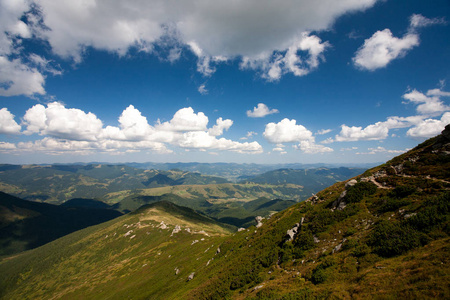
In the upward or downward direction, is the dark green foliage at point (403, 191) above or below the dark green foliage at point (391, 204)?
above

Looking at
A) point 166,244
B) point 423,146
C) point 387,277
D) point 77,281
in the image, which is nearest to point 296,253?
point 387,277

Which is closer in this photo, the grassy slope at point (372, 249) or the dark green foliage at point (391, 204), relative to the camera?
the grassy slope at point (372, 249)

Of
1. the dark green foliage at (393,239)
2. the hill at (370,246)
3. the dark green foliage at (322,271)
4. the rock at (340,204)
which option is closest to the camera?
the hill at (370,246)

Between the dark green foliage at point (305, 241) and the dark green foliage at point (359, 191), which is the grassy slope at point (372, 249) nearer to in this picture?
the dark green foliage at point (305, 241)

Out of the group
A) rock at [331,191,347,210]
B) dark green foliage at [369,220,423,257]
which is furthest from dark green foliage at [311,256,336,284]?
rock at [331,191,347,210]

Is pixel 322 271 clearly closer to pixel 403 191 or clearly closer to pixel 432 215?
pixel 432 215

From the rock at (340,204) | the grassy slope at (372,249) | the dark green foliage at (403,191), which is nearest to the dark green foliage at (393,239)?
the grassy slope at (372,249)

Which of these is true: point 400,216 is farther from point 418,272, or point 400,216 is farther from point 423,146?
point 423,146

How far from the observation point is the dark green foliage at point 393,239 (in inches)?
761

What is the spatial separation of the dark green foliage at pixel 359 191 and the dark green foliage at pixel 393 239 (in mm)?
11181

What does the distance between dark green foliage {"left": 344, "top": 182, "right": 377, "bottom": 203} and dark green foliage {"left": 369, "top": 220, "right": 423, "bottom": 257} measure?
11.2m

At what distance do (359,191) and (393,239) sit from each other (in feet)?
57.7

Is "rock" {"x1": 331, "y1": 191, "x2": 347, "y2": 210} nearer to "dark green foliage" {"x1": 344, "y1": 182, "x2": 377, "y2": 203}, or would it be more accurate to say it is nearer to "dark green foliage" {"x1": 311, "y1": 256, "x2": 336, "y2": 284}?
"dark green foliage" {"x1": 344, "y1": 182, "x2": 377, "y2": 203}

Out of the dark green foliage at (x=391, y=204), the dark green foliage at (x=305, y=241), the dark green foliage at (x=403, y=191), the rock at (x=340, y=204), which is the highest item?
the dark green foliage at (x=403, y=191)
